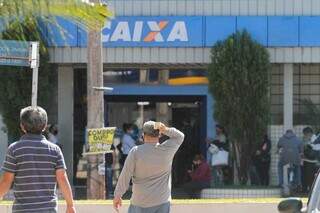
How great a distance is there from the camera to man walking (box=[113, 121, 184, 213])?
848 centimetres

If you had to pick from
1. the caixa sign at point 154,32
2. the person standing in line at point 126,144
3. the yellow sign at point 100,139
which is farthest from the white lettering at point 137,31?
the yellow sign at point 100,139

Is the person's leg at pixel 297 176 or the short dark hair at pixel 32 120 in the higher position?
the short dark hair at pixel 32 120

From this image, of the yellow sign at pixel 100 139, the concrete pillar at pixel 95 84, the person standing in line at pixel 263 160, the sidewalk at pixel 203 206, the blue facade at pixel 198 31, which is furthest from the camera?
the person standing in line at pixel 263 160

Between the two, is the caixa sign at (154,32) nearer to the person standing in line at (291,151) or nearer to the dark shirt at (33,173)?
the person standing in line at (291,151)

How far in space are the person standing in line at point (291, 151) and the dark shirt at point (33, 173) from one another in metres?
12.3

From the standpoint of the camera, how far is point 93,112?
14.2 meters

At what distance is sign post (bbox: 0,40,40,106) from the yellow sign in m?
2.23

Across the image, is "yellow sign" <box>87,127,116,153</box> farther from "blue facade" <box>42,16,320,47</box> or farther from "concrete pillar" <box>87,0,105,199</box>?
"blue facade" <box>42,16,320,47</box>

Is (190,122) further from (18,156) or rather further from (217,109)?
(18,156)

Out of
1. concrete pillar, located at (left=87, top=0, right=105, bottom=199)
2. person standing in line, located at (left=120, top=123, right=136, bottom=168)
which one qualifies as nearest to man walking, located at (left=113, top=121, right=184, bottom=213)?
concrete pillar, located at (left=87, top=0, right=105, bottom=199)

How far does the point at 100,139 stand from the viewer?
1368 centimetres

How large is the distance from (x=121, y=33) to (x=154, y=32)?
784mm

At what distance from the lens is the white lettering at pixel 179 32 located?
1898 centimetres

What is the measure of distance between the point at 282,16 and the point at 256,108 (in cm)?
229
